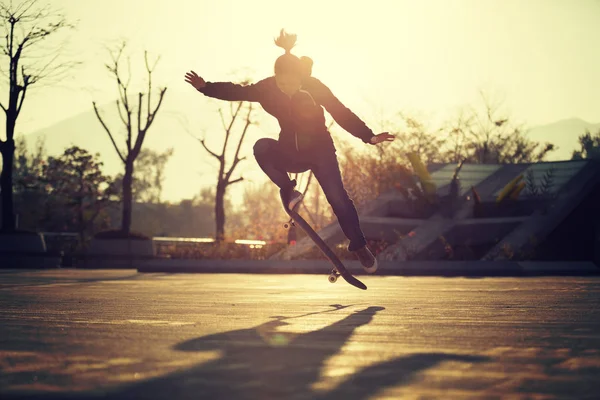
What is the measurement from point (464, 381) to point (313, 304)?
16.8 feet

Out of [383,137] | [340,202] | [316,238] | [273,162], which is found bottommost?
[316,238]

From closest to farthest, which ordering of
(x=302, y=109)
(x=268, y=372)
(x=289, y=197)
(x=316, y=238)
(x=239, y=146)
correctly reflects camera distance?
1. (x=268, y=372)
2. (x=302, y=109)
3. (x=289, y=197)
4. (x=316, y=238)
5. (x=239, y=146)

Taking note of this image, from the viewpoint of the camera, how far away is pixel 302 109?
8.90m

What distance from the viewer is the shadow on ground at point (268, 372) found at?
3281mm

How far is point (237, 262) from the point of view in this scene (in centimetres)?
2855

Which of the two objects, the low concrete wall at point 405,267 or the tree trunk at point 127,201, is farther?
the tree trunk at point 127,201

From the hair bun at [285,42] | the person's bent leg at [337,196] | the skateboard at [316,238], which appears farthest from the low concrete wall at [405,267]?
the hair bun at [285,42]

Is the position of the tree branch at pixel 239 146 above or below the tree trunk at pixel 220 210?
above

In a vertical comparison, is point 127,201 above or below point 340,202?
above

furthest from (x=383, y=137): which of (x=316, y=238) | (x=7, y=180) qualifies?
(x=7, y=180)

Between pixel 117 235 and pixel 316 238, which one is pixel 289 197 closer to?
pixel 316 238

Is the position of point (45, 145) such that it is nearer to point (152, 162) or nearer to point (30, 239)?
point (152, 162)

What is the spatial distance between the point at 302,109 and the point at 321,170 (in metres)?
0.63

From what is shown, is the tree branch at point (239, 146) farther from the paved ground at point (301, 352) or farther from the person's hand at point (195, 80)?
the paved ground at point (301, 352)
